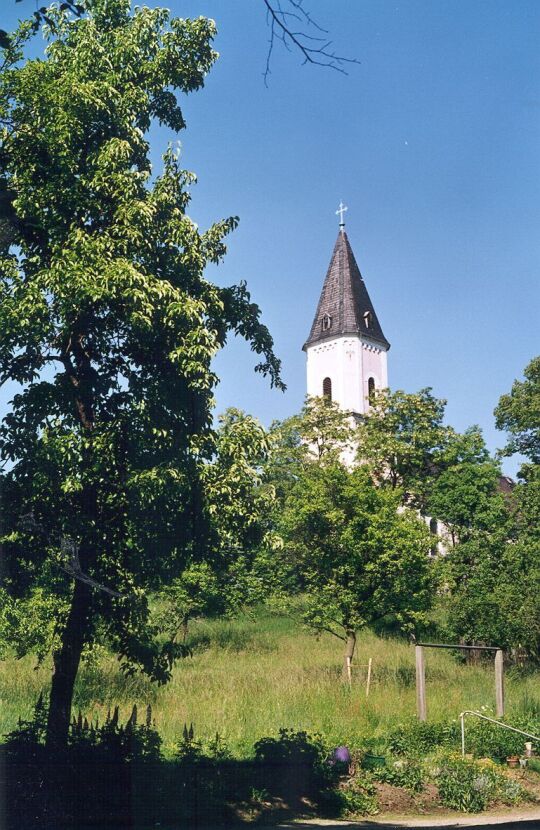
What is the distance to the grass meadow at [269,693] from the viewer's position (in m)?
12.5

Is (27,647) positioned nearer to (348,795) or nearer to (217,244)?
(348,795)

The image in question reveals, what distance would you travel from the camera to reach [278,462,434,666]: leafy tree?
22781 mm

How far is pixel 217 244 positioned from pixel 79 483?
4019 mm

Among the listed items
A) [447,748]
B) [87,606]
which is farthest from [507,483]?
[87,606]

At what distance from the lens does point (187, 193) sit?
10.5 metres

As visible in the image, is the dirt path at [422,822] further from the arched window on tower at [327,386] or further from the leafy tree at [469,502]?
the arched window on tower at [327,386]

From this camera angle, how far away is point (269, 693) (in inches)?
601

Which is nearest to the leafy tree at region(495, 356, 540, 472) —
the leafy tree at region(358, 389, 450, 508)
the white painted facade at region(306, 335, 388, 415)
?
the leafy tree at region(358, 389, 450, 508)

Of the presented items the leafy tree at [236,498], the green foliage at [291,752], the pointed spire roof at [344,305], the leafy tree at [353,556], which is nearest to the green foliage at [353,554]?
the leafy tree at [353,556]

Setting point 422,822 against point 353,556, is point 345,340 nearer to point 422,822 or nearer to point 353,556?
point 353,556

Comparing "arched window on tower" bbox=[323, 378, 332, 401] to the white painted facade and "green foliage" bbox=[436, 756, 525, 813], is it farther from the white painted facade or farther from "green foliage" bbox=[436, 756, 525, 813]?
"green foliage" bbox=[436, 756, 525, 813]

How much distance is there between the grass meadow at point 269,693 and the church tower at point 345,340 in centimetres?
3744

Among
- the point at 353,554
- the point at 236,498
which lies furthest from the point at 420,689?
the point at 353,554

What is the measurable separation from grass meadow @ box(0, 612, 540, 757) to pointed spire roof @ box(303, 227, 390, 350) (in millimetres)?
40593
